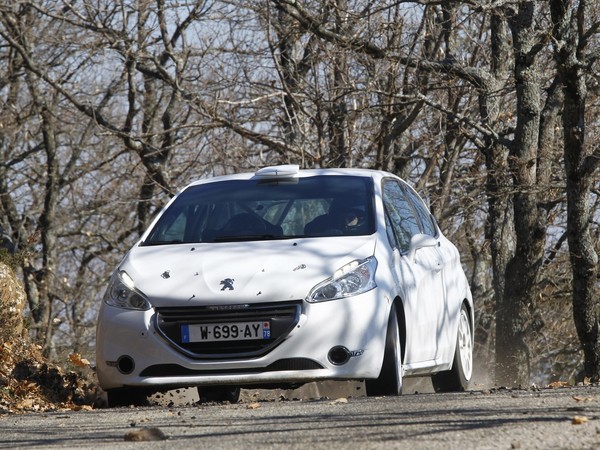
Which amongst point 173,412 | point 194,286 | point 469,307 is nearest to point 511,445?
point 173,412

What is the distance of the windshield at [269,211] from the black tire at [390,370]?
764 mm

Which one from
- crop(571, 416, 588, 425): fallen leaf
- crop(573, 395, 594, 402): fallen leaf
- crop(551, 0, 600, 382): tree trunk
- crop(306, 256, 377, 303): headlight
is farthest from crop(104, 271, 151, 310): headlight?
crop(551, 0, 600, 382): tree trunk

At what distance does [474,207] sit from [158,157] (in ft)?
18.7

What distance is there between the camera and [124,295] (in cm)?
829

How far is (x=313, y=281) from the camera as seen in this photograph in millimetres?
8086

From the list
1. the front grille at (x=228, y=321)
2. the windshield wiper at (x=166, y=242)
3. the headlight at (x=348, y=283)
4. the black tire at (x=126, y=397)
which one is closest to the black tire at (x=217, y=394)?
the black tire at (x=126, y=397)

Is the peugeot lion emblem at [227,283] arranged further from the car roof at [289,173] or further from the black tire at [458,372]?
the black tire at [458,372]

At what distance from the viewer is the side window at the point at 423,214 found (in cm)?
1034

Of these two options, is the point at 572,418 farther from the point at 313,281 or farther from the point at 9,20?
the point at 9,20

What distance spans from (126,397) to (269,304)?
126cm

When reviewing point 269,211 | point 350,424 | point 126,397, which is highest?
point 269,211

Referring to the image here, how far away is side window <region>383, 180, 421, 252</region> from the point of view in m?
9.27

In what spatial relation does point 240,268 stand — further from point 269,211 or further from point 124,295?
point 269,211

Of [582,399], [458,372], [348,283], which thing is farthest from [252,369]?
[458,372]
